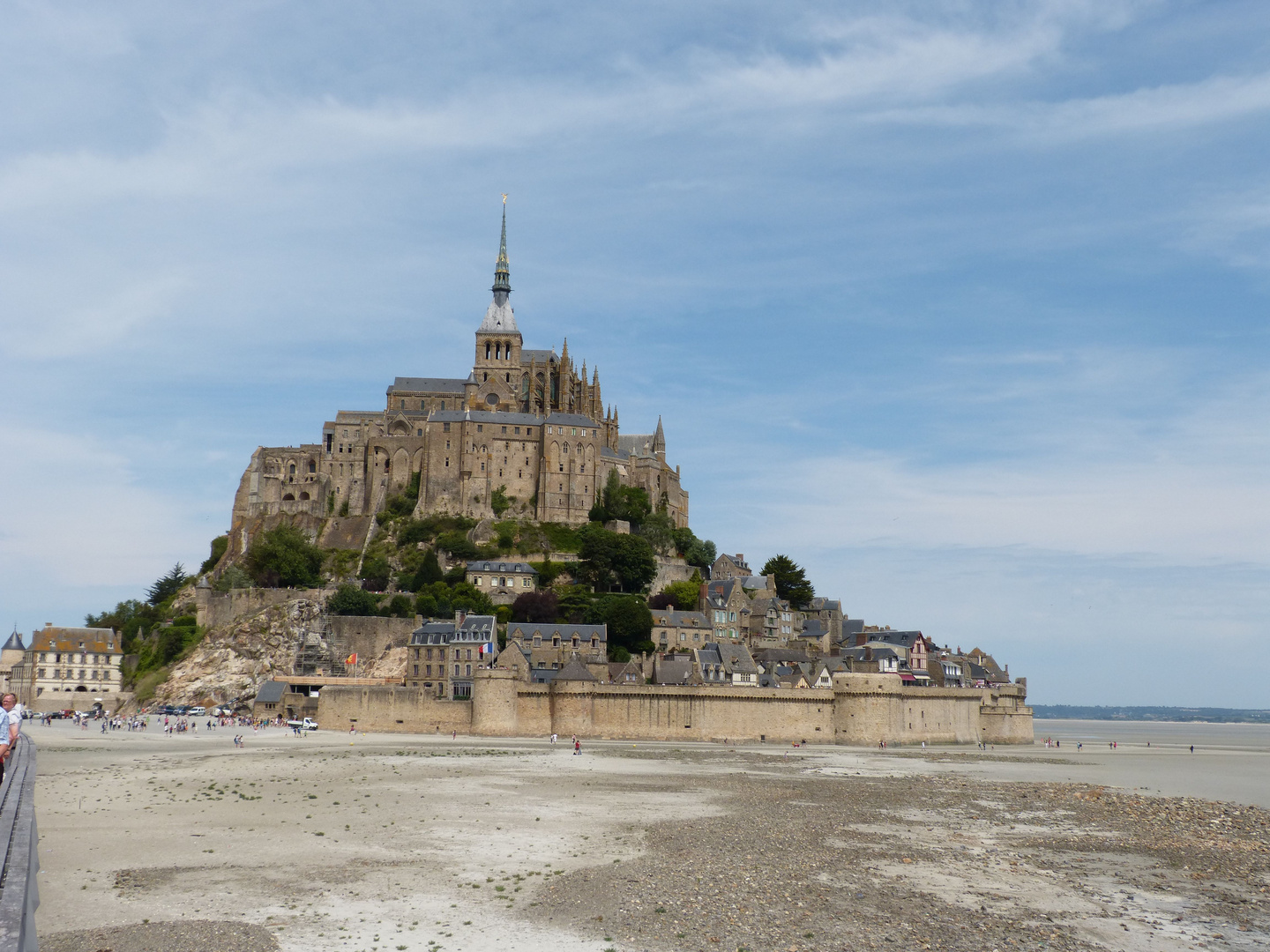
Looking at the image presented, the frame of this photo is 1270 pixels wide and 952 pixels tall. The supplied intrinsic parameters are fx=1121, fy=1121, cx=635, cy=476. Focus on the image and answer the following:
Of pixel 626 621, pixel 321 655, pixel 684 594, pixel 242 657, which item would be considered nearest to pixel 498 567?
pixel 626 621

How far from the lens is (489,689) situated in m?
58.6

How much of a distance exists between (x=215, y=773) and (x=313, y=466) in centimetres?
5558

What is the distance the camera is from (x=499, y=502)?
87375 mm

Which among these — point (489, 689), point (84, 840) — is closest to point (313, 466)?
point (489, 689)

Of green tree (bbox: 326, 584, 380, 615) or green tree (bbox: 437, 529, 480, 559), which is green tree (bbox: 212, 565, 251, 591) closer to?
green tree (bbox: 326, 584, 380, 615)

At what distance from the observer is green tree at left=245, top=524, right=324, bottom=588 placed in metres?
78.8

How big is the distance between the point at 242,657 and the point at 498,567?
57.3ft

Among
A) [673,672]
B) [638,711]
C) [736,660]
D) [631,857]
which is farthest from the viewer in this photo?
[736,660]

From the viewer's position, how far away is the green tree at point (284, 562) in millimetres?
78750

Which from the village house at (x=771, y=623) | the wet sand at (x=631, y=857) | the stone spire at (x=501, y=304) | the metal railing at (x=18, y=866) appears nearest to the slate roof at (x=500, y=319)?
the stone spire at (x=501, y=304)

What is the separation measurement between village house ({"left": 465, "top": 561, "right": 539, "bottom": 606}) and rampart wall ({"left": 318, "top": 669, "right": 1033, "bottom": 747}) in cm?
1638

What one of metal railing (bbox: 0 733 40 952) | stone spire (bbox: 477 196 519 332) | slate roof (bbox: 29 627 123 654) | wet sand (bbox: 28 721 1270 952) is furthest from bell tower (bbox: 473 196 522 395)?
metal railing (bbox: 0 733 40 952)

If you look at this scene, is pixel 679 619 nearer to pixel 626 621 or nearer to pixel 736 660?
pixel 626 621

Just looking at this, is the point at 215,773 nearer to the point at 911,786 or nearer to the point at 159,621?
the point at 911,786
